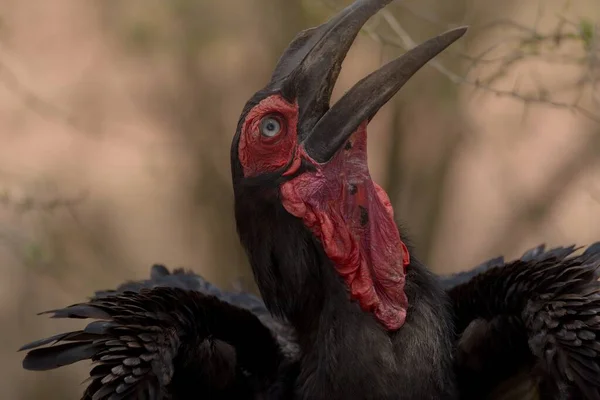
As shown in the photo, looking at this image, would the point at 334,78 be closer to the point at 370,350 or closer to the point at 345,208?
the point at 345,208

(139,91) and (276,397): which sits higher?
(139,91)

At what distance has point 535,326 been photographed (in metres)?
2.38

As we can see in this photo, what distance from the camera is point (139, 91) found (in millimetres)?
6066

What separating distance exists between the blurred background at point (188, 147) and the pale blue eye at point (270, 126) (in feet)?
9.39

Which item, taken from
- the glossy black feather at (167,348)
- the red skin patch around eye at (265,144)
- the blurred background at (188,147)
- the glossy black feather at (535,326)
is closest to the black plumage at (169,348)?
the glossy black feather at (167,348)

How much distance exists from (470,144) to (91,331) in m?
3.87

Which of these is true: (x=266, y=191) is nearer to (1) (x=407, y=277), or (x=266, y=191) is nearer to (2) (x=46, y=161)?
(1) (x=407, y=277)

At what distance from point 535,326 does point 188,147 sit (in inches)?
156

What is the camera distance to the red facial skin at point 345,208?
252 cm

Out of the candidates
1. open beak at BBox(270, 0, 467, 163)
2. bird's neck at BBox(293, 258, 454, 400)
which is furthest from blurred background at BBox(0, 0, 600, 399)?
bird's neck at BBox(293, 258, 454, 400)

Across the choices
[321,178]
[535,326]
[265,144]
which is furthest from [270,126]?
[535,326]

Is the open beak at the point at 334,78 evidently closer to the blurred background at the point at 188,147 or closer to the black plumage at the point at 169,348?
the black plumage at the point at 169,348

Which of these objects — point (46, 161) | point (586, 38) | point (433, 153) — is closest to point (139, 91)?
point (46, 161)

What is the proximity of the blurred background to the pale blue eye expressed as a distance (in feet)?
9.39
